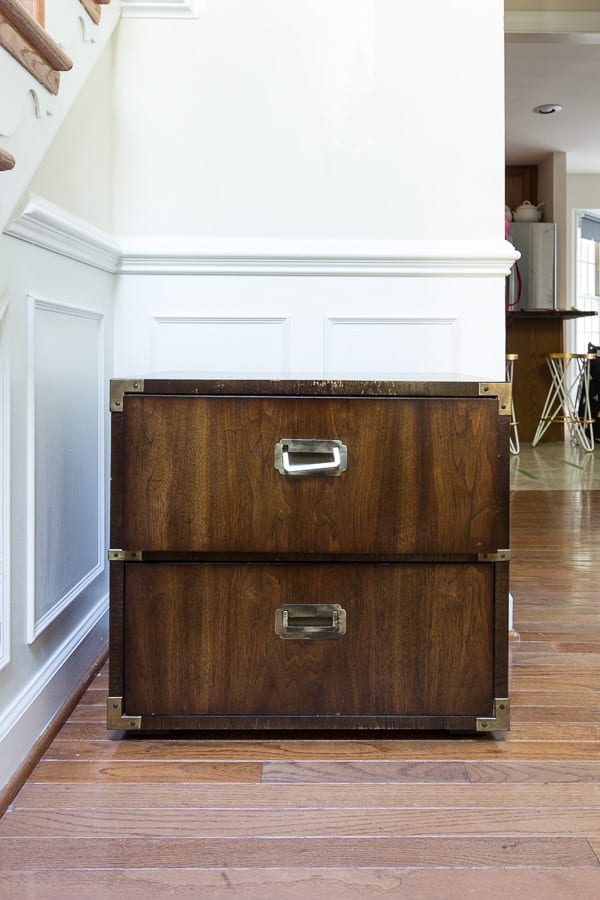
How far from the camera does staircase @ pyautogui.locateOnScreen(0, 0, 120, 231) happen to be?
0.88m

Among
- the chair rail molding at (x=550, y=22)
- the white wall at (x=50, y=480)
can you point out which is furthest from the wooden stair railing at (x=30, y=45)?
the chair rail molding at (x=550, y=22)

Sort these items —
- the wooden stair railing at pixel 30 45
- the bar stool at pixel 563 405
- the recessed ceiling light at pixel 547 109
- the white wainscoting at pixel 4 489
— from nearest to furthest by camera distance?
the wooden stair railing at pixel 30 45
the white wainscoting at pixel 4 489
the recessed ceiling light at pixel 547 109
the bar stool at pixel 563 405

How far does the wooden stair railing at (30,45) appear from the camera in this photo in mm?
834

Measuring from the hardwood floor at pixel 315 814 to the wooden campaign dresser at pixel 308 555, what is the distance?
2.4 inches

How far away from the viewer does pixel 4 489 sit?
1.05 meters

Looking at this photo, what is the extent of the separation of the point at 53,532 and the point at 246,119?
0.94 metres

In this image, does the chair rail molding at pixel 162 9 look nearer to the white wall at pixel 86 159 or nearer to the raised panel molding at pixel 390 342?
the white wall at pixel 86 159

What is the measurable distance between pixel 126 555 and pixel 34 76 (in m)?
0.64

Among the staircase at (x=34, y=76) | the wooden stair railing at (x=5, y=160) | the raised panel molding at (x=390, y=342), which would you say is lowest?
the raised panel molding at (x=390, y=342)

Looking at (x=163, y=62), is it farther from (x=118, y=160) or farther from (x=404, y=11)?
(x=404, y=11)

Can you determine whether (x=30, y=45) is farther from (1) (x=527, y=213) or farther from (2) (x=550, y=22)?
(1) (x=527, y=213)

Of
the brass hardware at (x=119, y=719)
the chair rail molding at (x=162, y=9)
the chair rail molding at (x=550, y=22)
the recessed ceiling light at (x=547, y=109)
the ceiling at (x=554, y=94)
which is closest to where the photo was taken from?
the brass hardware at (x=119, y=719)

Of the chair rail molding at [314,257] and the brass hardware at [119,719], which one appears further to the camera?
the chair rail molding at [314,257]

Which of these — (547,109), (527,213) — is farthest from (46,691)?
(527,213)
